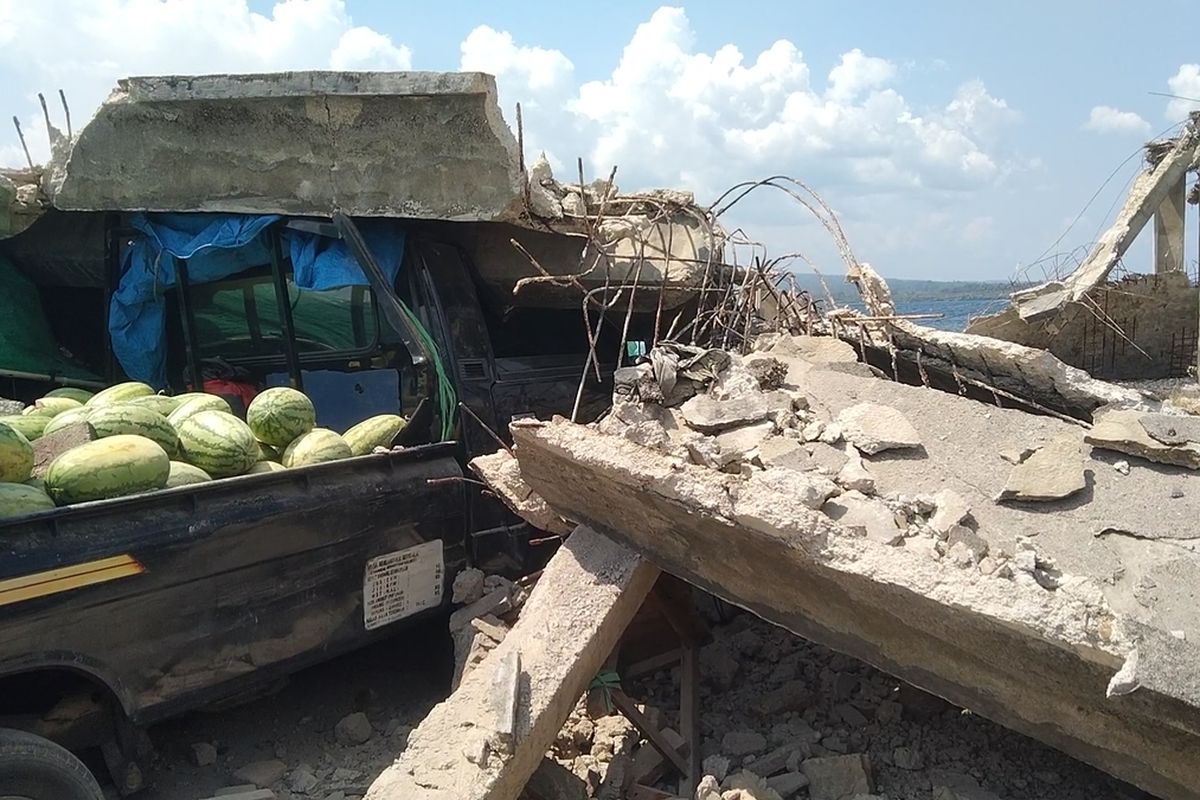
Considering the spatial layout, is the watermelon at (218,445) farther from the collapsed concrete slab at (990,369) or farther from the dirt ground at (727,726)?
the collapsed concrete slab at (990,369)

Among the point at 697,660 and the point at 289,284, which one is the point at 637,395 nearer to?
the point at 697,660

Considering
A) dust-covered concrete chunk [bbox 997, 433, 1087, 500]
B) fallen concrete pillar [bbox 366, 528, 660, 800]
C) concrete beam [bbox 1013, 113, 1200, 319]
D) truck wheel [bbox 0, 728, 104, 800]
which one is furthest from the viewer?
concrete beam [bbox 1013, 113, 1200, 319]

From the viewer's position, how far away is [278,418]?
4.15 metres

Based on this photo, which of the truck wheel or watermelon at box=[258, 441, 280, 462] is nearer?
the truck wheel

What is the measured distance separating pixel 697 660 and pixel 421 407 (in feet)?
5.60

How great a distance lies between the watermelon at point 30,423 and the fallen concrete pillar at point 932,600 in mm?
2180

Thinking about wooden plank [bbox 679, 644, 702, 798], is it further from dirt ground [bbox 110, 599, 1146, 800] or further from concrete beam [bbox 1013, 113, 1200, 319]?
concrete beam [bbox 1013, 113, 1200, 319]

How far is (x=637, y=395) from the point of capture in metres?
3.73

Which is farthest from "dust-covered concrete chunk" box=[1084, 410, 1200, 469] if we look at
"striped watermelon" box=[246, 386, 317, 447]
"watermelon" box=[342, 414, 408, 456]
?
"striped watermelon" box=[246, 386, 317, 447]

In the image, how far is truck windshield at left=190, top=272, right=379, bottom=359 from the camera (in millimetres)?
4820

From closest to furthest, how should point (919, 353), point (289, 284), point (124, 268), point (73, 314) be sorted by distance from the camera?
point (919, 353) < point (289, 284) < point (124, 268) < point (73, 314)

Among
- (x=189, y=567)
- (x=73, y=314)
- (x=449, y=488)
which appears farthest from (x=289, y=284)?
(x=73, y=314)

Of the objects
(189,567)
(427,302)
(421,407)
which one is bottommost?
(189,567)

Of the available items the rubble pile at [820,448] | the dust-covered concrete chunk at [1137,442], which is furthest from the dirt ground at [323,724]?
the dust-covered concrete chunk at [1137,442]
